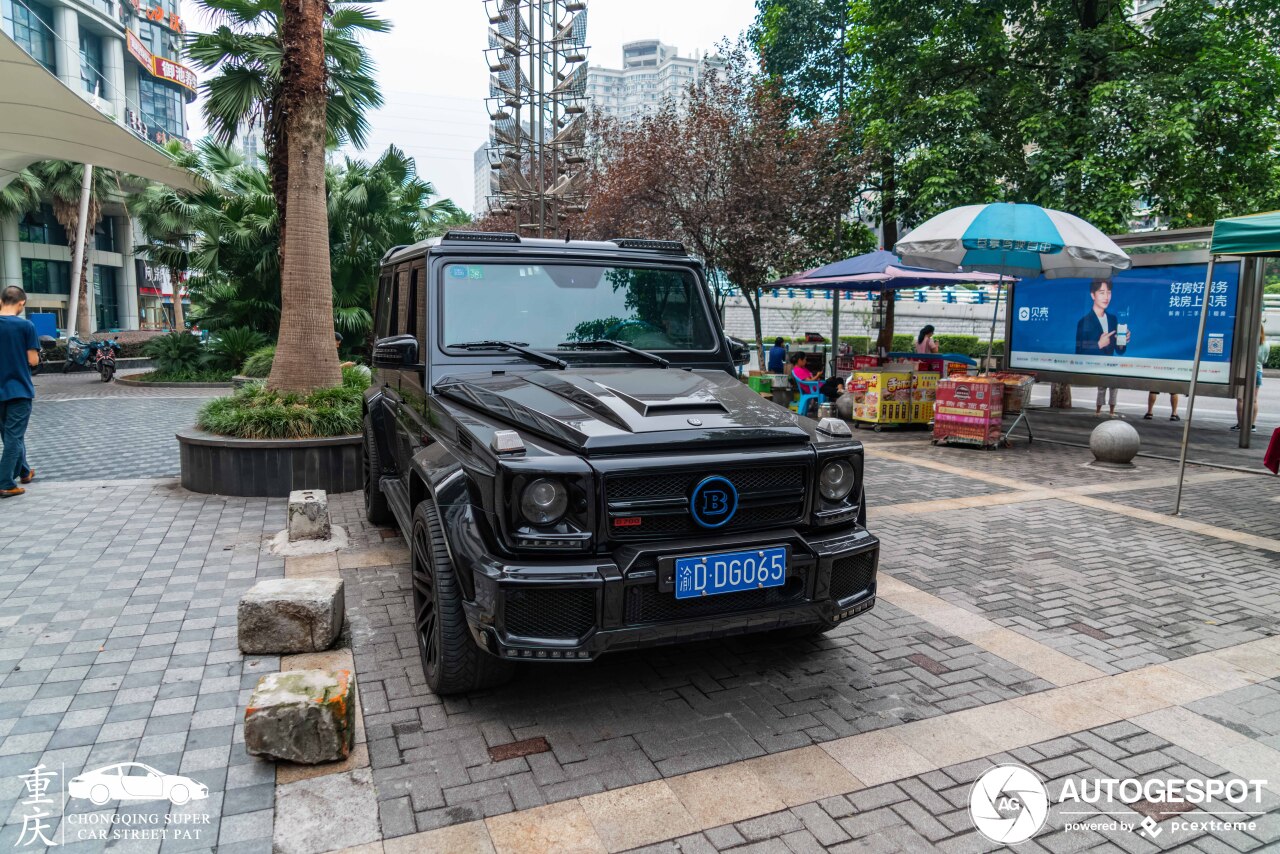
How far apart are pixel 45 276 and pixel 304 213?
3848cm

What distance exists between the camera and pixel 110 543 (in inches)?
238

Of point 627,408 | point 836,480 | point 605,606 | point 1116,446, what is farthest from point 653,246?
point 1116,446

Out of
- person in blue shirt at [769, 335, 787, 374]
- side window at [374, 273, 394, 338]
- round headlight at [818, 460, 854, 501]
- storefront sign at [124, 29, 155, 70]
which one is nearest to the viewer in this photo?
round headlight at [818, 460, 854, 501]

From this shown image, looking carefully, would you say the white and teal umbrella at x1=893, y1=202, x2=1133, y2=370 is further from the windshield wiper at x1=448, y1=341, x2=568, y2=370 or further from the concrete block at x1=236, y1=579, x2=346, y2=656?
the concrete block at x1=236, y1=579, x2=346, y2=656

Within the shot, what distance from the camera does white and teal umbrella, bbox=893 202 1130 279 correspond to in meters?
9.41

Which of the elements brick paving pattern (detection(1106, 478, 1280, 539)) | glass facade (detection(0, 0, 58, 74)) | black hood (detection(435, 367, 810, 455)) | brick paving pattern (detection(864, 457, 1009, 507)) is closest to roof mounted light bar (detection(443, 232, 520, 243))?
black hood (detection(435, 367, 810, 455))

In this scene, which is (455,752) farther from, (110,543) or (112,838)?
(110,543)

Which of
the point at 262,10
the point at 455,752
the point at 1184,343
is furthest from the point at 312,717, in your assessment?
the point at 262,10

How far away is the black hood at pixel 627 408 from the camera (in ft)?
10.6

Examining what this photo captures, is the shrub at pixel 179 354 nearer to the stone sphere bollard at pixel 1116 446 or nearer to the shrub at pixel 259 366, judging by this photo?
the shrub at pixel 259 366

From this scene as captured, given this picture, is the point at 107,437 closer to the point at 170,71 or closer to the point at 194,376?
the point at 194,376

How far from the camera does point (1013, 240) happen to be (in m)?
9.34

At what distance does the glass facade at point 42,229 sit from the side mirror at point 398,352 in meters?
40.2

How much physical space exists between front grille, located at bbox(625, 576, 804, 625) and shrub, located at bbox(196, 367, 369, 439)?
18.4 ft
